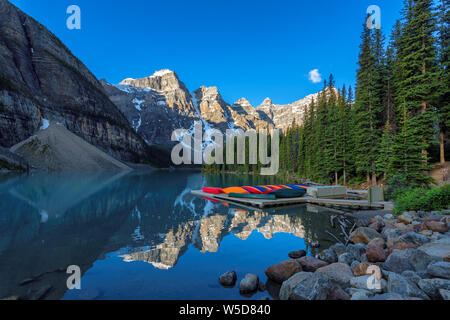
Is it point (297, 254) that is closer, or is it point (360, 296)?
point (360, 296)

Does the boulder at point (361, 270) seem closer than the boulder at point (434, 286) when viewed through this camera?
No

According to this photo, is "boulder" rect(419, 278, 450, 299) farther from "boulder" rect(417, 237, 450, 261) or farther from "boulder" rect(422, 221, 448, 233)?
"boulder" rect(422, 221, 448, 233)

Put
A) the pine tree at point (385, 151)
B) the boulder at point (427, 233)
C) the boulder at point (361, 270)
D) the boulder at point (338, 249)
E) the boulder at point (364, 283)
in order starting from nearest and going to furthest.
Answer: the boulder at point (364, 283) < the boulder at point (361, 270) < the boulder at point (338, 249) < the boulder at point (427, 233) < the pine tree at point (385, 151)

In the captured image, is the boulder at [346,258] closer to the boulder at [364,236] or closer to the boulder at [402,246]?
the boulder at [402,246]

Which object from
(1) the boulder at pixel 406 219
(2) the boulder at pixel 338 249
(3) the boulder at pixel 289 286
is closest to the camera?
(3) the boulder at pixel 289 286

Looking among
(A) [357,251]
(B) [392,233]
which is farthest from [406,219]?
(A) [357,251]

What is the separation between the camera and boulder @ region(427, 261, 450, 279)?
535 centimetres

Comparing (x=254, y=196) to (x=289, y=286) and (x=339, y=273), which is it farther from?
(x=289, y=286)

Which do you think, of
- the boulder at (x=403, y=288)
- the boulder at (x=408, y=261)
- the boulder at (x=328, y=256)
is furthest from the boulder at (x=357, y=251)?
the boulder at (x=403, y=288)

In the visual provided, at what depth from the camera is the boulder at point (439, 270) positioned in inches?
211

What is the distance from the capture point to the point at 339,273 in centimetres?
639

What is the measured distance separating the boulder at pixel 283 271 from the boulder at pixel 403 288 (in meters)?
2.44

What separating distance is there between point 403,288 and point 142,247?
9225mm
